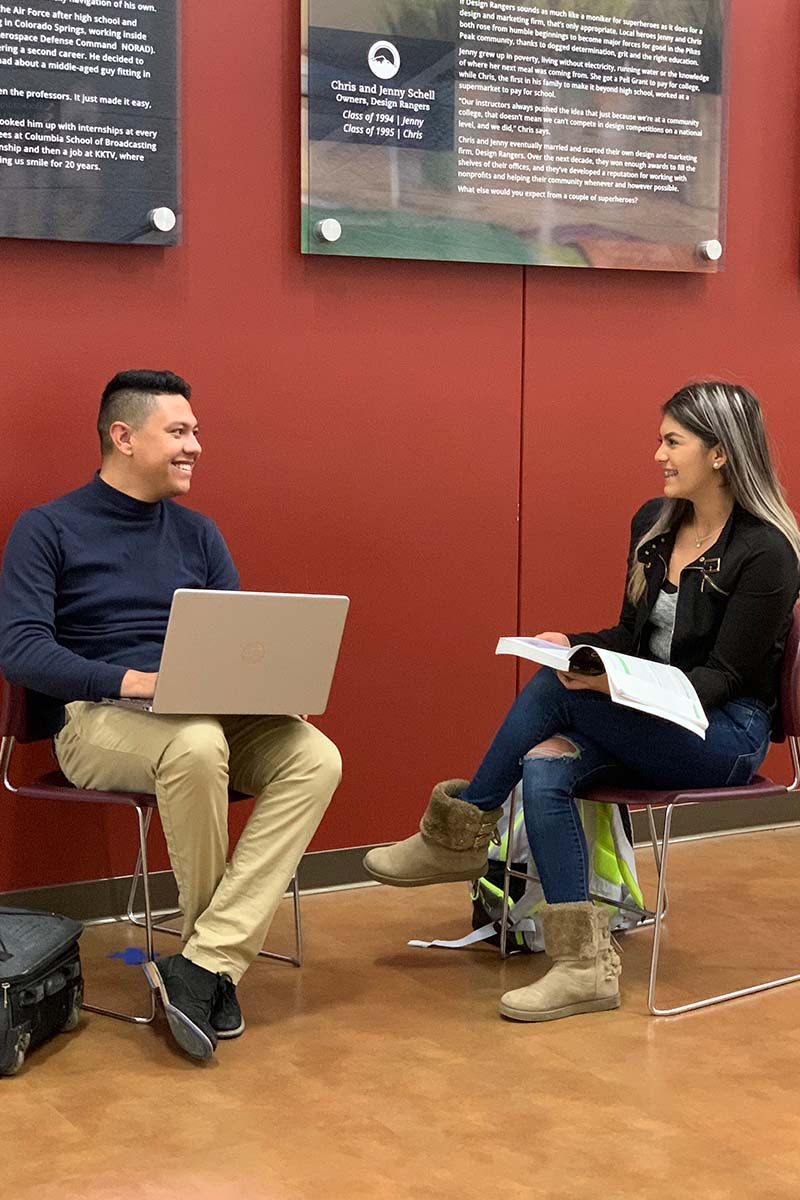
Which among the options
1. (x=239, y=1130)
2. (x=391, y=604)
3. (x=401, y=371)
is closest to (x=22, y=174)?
(x=401, y=371)

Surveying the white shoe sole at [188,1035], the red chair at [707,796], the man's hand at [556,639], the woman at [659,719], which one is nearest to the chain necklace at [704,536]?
the woman at [659,719]

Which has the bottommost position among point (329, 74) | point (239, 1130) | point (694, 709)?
point (239, 1130)

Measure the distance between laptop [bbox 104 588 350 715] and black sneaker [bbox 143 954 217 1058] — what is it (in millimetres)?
493

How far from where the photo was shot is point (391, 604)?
4141mm

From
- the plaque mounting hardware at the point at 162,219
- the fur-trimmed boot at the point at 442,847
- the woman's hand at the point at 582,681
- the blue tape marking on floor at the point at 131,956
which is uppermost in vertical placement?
the plaque mounting hardware at the point at 162,219

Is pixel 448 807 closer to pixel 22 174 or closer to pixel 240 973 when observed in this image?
pixel 240 973

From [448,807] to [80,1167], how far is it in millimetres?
1199

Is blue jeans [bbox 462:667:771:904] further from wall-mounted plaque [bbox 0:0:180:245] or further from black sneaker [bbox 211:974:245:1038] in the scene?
wall-mounted plaque [bbox 0:0:180:245]

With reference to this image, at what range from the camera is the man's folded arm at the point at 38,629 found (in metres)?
3.19

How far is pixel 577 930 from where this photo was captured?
3268mm

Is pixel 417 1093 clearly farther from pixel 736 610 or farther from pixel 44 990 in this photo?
pixel 736 610

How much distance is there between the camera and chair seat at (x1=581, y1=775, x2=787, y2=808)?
3.24 m

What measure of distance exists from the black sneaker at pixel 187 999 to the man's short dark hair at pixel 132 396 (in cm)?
113

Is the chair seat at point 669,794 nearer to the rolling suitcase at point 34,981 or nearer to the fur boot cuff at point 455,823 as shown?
the fur boot cuff at point 455,823
